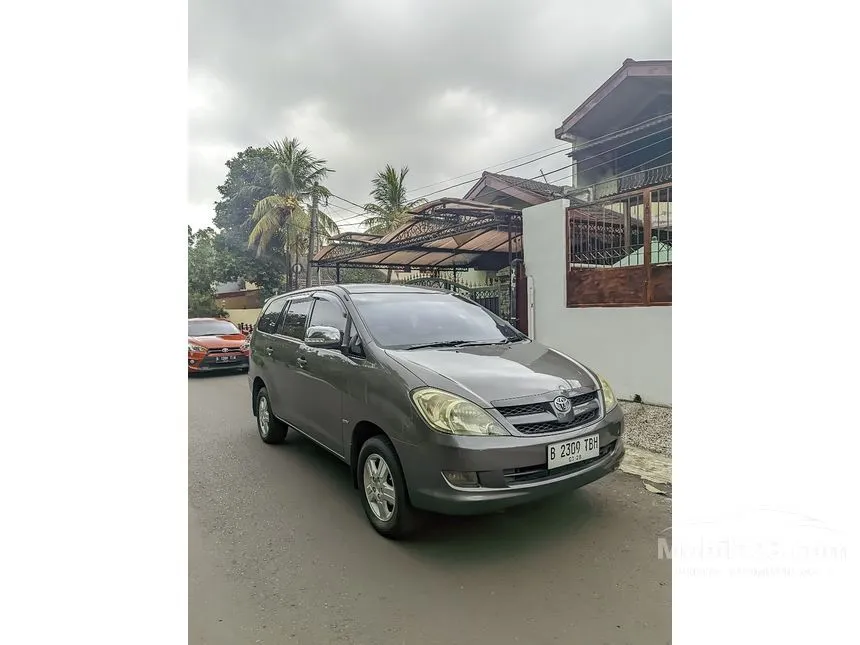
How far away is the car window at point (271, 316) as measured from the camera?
4.70m

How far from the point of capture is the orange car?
29.1 feet

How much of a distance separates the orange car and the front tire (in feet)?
20.7

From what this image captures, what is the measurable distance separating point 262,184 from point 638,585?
54.0ft

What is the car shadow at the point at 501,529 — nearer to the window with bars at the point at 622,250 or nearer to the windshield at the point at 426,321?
the windshield at the point at 426,321

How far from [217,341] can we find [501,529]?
25.7 feet

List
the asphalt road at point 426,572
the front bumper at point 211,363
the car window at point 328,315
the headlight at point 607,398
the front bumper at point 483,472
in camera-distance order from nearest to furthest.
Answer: the asphalt road at point 426,572 → the front bumper at point 483,472 → the headlight at point 607,398 → the car window at point 328,315 → the front bumper at point 211,363

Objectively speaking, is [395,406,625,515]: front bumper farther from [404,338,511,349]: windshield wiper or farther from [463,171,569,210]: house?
[463,171,569,210]: house

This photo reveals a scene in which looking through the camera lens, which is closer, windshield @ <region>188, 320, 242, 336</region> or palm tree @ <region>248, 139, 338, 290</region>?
windshield @ <region>188, 320, 242, 336</region>

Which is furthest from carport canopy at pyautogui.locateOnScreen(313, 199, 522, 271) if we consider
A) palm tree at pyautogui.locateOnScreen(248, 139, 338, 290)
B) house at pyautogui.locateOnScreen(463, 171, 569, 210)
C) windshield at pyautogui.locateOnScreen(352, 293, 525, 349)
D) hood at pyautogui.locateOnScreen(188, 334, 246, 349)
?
windshield at pyautogui.locateOnScreen(352, 293, 525, 349)

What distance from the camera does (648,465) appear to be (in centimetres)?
399

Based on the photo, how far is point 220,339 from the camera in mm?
9445

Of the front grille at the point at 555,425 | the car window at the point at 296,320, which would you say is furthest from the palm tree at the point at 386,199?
the front grille at the point at 555,425

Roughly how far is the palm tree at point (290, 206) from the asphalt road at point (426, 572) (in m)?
11.9

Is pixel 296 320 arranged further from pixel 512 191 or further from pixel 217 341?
pixel 512 191
